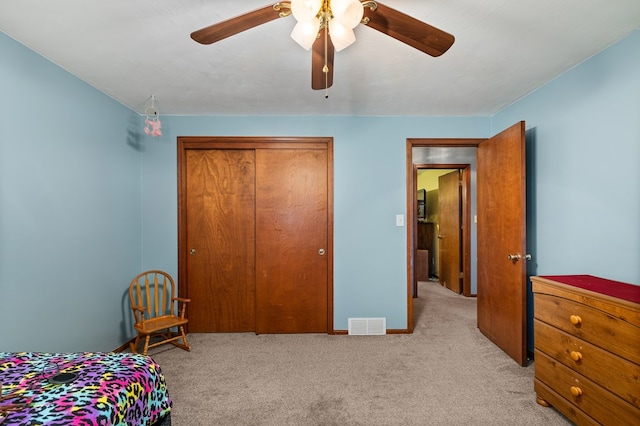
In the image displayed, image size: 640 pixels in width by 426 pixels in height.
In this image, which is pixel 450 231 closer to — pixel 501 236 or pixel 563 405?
pixel 501 236

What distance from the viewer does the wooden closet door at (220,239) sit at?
131 inches

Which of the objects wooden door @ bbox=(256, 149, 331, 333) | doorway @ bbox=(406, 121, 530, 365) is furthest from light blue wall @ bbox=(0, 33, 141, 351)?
doorway @ bbox=(406, 121, 530, 365)

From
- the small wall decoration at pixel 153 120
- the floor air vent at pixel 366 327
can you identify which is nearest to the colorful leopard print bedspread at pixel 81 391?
Answer: the small wall decoration at pixel 153 120

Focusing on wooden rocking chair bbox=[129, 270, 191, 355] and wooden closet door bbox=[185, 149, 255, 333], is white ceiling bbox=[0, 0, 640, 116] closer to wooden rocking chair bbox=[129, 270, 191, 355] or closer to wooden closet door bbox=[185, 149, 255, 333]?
wooden closet door bbox=[185, 149, 255, 333]

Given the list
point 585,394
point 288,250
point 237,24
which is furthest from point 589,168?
point 288,250

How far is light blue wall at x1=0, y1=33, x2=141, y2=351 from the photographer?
1858mm

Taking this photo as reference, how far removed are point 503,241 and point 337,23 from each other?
7.94ft

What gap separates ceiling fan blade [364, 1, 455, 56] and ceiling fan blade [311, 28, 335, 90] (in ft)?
0.85

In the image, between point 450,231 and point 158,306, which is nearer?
point 158,306

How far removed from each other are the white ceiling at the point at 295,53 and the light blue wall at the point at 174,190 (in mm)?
235

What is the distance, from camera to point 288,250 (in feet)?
10.8

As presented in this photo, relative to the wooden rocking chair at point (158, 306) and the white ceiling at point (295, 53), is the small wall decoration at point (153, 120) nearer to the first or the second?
the white ceiling at point (295, 53)

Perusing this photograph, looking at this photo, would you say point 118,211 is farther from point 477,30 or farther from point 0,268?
point 477,30

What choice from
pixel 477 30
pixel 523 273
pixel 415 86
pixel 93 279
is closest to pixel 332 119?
pixel 415 86
